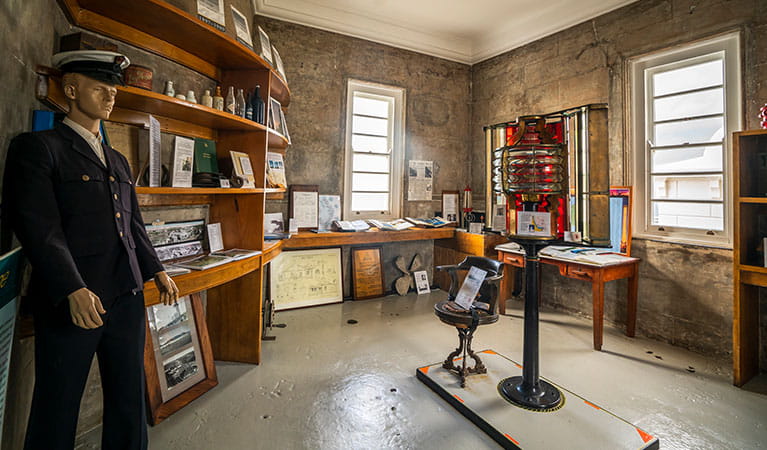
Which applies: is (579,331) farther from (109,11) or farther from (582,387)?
(109,11)

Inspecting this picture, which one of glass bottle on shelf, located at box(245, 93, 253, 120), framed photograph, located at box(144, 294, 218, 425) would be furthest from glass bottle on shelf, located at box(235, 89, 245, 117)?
framed photograph, located at box(144, 294, 218, 425)

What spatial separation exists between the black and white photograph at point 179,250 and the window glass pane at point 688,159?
13.8ft

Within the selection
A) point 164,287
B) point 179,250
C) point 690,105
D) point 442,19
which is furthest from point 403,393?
point 442,19

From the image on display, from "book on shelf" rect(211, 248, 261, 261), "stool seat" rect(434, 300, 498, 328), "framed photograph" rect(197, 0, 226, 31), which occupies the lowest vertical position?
"stool seat" rect(434, 300, 498, 328)

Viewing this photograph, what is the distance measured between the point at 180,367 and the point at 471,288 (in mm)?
1983

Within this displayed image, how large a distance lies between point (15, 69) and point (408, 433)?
7.86 ft

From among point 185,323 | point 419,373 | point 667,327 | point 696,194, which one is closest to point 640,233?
point 696,194

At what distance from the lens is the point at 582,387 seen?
250 centimetres

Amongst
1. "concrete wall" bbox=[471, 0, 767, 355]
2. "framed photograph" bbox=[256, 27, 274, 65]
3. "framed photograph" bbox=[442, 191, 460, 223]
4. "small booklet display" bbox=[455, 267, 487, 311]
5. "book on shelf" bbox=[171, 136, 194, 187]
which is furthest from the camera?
"framed photograph" bbox=[442, 191, 460, 223]

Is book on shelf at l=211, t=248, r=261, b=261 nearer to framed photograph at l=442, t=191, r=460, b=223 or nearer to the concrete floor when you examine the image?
the concrete floor

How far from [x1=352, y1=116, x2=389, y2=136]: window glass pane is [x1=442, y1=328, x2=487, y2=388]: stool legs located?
10.2ft

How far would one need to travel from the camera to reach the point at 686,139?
3242 millimetres

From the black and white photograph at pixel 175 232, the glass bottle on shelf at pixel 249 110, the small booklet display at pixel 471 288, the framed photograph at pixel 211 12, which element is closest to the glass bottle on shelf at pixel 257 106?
the glass bottle on shelf at pixel 249 110

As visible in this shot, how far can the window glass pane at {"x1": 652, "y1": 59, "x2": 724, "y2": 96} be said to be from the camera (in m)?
3.07
